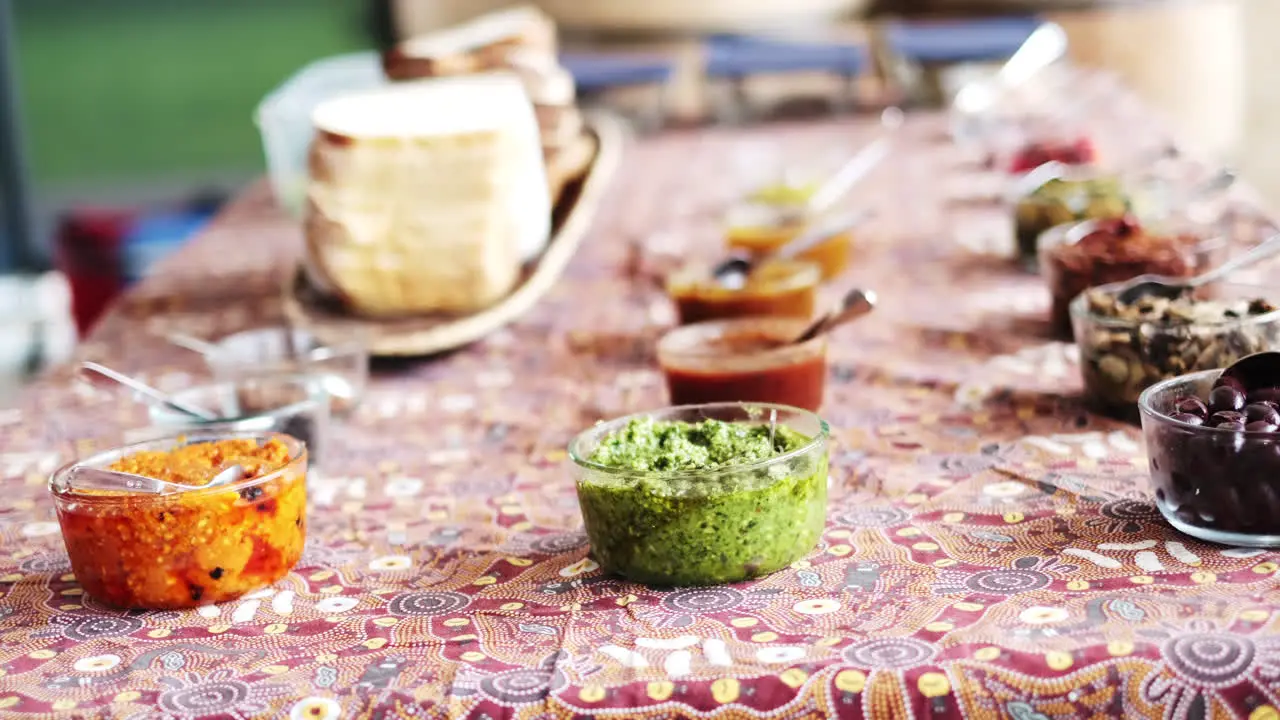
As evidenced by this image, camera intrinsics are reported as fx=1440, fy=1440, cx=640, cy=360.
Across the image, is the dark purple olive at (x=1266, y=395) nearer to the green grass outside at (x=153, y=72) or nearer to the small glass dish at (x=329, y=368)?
the small glass dish at (x=329, y=368)

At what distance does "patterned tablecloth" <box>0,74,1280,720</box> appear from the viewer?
91cm

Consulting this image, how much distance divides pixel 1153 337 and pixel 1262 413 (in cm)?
30

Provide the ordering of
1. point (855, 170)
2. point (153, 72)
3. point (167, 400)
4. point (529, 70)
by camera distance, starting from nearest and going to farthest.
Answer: point (167, 400) < point (529, 70) < point (855, 170) < point (153, 72)

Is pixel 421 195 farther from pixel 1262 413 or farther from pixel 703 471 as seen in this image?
pixel 1262 413

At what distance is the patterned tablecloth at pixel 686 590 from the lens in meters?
0.91

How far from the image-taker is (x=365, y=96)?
1.83 metres

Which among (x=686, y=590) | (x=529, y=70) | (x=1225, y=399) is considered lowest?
(x=686, y=590)

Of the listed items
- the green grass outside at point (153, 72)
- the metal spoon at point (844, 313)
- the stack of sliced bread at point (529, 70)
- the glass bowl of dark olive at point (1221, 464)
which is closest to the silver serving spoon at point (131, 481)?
the metal spoon at point (844, 313)

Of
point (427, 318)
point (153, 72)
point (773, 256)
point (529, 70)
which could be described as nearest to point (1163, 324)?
point (773, 256)

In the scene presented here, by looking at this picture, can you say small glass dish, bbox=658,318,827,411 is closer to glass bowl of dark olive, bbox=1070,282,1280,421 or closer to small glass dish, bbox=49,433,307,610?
glass bowl of dark olive, bbox=1070,282,1280,421

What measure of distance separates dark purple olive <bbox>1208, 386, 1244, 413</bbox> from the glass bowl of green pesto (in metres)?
0.29

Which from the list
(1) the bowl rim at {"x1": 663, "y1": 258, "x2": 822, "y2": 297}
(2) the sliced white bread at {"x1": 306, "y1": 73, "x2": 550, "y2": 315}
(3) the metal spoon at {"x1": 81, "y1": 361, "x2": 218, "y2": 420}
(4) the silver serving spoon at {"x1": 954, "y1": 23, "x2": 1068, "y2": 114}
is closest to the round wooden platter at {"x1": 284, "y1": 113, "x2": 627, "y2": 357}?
(2) the sliced white bread at {"x1": 306, "y1": 73, "x2": 550, "y2": 315}

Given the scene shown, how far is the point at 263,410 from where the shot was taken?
57.7 inches

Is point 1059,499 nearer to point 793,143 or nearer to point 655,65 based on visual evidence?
point 793,143
